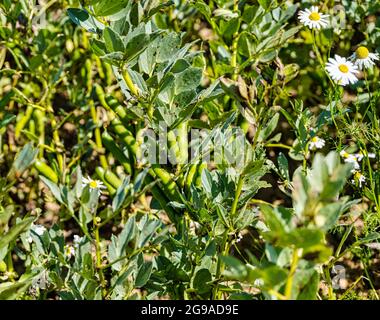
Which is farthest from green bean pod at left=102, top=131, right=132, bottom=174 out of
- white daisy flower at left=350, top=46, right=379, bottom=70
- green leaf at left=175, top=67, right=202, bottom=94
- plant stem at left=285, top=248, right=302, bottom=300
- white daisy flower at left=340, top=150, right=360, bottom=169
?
plant stem at left=285, top=248, right=302, bottom=300

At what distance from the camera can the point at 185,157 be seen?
4.01 ft

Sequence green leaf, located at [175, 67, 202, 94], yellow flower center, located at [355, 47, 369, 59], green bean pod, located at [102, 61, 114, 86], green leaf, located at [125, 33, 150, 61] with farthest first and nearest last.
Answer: green bean pod, located at [102, 61, 114, 86], yellow flower center, located at [355, 47, 369, 59], green leaf, located at [175, 67, 202, 94], green leaf, located at [125, 33, 150, 61]

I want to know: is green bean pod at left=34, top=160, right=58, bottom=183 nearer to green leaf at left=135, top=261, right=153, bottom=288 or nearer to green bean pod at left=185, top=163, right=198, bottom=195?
green bean pod at left=185, top=163, right=198, bottom=195

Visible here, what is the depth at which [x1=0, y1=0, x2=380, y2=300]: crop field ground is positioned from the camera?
2.92 feet

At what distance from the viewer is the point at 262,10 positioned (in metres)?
1.47

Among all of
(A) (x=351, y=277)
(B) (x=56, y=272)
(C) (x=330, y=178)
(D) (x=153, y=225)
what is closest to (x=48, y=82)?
(B) (x=56, y=272)

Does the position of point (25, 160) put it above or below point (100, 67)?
below

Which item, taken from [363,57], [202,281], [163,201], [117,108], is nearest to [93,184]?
[117,108]

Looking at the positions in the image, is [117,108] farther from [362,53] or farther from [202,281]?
[362,53]

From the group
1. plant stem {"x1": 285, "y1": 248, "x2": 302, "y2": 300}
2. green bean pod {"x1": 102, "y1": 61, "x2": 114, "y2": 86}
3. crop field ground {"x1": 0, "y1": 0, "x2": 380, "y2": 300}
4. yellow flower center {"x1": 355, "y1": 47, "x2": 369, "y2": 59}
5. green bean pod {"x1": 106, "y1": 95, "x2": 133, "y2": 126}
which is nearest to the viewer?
plant stem {"x1": 285, "y1": 248, "x2": 302, "y2": 300}

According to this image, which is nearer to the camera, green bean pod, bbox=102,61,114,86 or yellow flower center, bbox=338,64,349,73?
yellow flower center, bbox=338,64,349,73

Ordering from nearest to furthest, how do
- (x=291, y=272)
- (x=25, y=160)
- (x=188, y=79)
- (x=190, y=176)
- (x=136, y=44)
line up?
1. (x=291, y=272)
2. (x=25, y=160)
3. (x=136, y=44)
4. (x=188, y=79)
5. (x=190, y=176)

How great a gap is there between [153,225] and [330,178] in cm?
37
